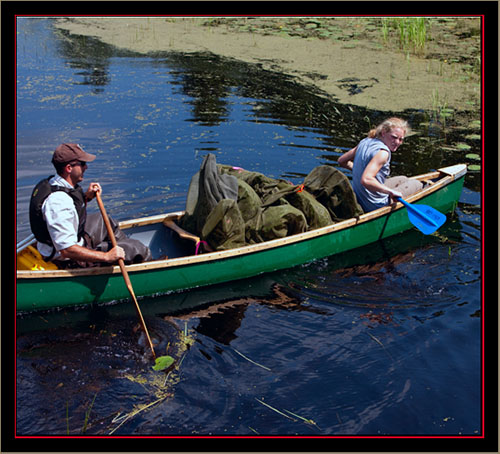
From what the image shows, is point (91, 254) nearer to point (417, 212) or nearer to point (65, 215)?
point (65, 215)

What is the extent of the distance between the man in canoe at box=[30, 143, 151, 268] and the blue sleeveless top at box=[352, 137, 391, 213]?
8.93 feet

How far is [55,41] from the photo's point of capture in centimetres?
1432

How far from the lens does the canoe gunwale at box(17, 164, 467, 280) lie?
5.17m

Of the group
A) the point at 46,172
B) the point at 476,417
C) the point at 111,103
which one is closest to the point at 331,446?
the point at 476,417

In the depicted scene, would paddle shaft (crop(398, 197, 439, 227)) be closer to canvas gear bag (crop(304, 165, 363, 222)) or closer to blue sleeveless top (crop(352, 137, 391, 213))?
blue sleeveless top (crop(352, 137, 391, 213))

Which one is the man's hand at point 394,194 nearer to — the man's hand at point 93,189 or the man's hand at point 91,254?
the man's hand at point 91,254

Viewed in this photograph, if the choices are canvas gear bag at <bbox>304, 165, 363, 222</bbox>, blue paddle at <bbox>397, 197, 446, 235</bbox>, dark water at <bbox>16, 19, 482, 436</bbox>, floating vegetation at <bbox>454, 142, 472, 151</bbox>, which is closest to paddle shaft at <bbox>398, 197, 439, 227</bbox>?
blue paddle at <bbox>397, 197, 446, 235</bbox>

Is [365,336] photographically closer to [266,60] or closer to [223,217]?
[223,217]

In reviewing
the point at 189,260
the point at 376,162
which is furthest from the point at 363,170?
the point at 189,260

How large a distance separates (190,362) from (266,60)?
9.62 m

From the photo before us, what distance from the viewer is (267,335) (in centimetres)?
524

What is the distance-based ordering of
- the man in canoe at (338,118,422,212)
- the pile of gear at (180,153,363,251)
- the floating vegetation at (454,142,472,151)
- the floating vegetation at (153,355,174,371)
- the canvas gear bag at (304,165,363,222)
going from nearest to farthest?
the floating vegetation at (153,355,174,371) < the pile of gear at (180,153,363,251) < the man in canoe at (338,118,422,212) < the canvas gear bag at (304,165,363,222) < the floating vegetation at (454,142,472,151)

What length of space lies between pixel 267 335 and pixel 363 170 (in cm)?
226

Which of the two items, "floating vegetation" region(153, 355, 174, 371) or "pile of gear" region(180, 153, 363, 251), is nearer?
"floating vegetation" region(153, 355, 174, 371)
